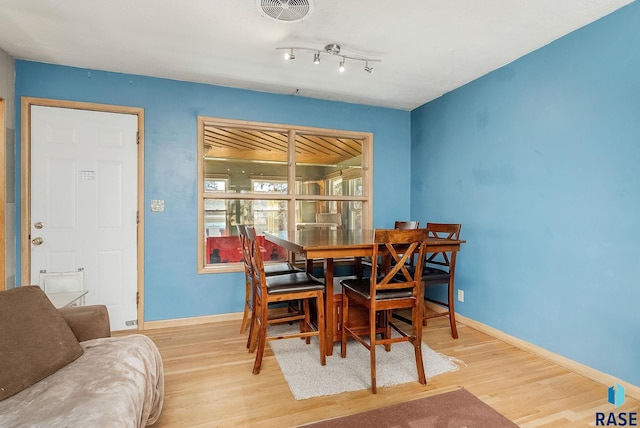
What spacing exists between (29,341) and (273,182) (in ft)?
9.14

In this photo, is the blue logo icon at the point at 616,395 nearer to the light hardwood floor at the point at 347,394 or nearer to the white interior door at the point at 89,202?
the light hardwood floor at the point at 347,394

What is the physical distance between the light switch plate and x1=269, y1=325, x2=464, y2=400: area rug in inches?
70.0

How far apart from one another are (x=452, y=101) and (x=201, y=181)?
9.74 ft

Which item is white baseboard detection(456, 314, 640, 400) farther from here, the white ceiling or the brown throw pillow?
the brown throw pillow

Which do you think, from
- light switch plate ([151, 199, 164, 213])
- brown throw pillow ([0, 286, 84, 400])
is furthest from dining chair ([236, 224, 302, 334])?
brown throw pillow ([0, 286, 84, 400])

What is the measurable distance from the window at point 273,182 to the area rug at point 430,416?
2.22 m

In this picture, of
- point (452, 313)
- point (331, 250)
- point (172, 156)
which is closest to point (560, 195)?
point (452, 313)

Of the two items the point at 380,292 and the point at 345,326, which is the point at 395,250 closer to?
the point at 380,292

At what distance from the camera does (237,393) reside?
2.06 metres

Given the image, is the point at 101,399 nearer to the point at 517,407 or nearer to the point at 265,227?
the point at 517,407

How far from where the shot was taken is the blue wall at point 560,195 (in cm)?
212

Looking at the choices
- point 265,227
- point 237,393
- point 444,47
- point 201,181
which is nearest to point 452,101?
point 444,47

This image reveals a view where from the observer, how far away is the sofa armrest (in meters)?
1.74

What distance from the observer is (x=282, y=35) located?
2482mm
